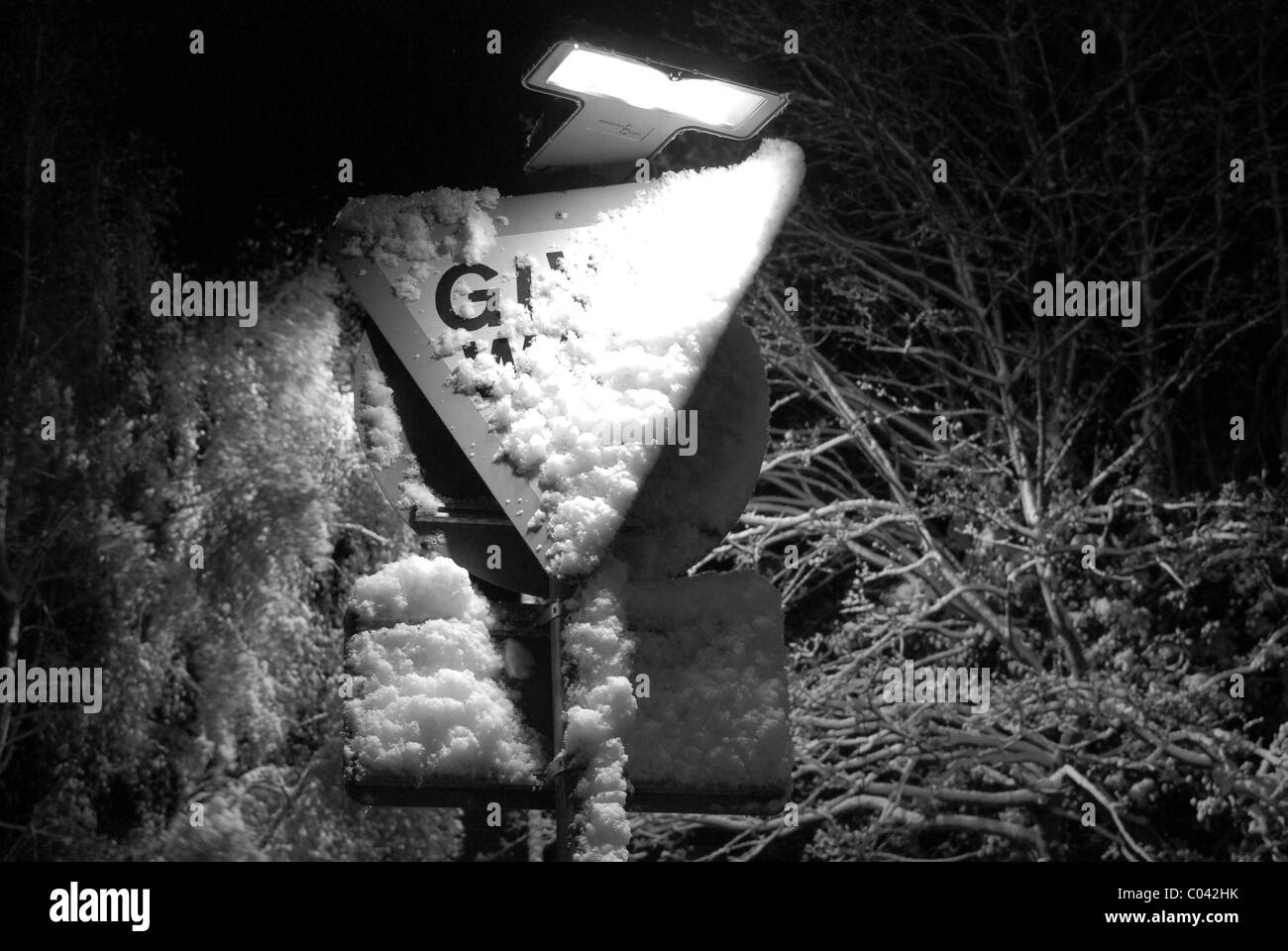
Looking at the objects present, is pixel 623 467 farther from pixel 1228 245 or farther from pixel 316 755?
pixel 316 755

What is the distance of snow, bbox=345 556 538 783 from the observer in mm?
3326

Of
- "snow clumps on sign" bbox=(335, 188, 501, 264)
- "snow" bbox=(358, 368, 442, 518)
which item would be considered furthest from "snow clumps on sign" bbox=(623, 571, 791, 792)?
"snow clumps on sign" bbox=(335, 188, 501, 264)

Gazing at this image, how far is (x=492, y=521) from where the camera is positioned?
12.4ft

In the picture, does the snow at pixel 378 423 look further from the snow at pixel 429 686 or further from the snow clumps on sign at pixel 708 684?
the snow clumps on sign at pixel 708 684

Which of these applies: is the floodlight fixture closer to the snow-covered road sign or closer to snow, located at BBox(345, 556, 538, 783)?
the snow-covered road sign

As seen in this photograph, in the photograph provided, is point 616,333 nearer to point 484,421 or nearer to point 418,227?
point 484,421

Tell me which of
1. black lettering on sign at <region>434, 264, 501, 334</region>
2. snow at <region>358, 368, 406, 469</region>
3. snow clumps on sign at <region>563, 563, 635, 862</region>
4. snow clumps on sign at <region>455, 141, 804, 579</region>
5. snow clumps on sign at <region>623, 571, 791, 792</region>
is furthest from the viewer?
snow at <region>358, 368, 406, 469</region>

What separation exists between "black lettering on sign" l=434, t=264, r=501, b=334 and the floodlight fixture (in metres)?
0.43

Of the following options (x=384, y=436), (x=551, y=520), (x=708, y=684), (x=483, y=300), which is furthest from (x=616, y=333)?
(x=708, y=684)

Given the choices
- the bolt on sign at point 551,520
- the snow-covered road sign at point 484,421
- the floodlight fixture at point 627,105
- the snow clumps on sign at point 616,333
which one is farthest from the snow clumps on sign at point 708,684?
the floodlight fixture at point 627,105

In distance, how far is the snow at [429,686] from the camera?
10.9ft

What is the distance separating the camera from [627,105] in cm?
367
